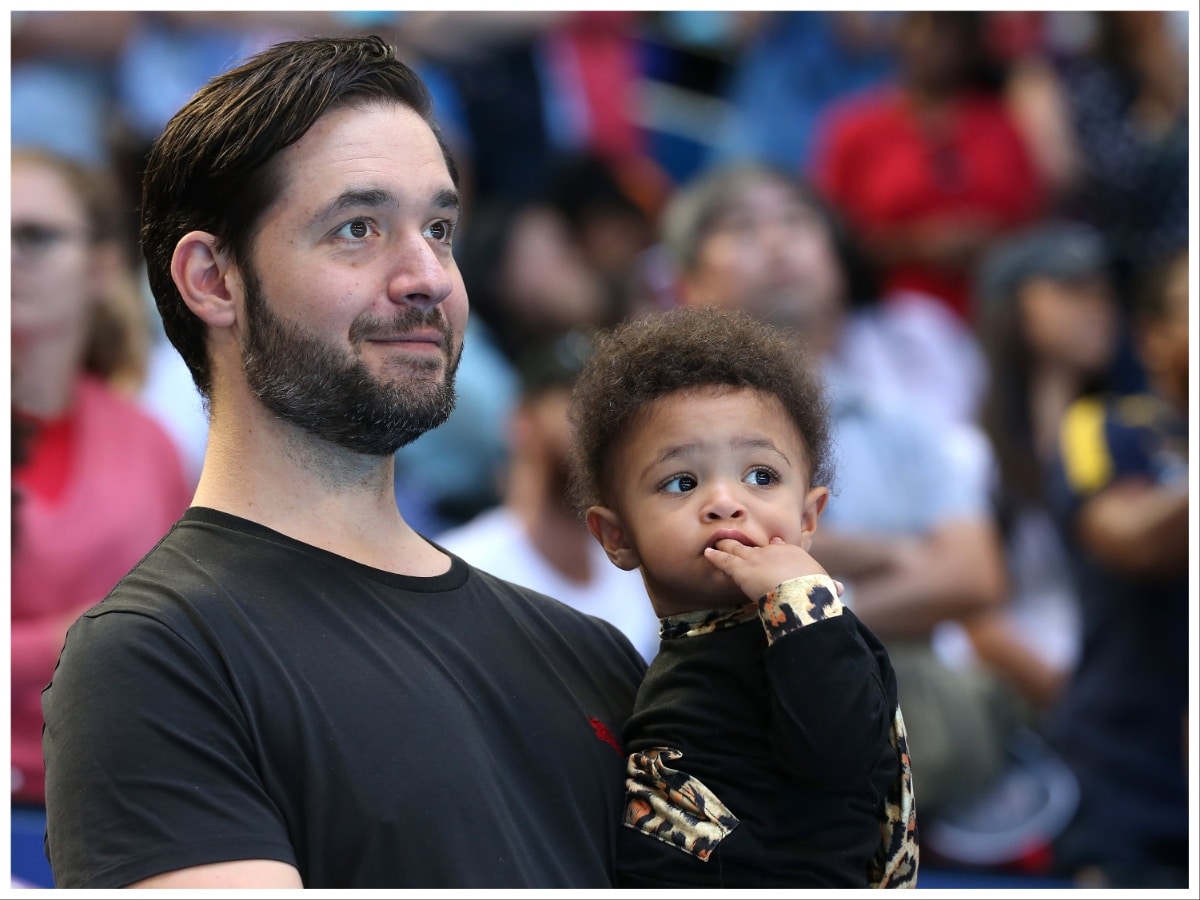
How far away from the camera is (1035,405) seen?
5629mm

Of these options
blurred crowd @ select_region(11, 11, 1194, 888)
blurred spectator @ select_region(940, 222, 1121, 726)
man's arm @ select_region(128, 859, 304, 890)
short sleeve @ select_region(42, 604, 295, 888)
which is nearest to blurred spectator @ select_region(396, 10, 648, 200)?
blurred crowd @ select_region(11, 11, 1194, 888)

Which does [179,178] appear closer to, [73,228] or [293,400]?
[293,400]

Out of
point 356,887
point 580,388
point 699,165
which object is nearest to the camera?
point 356,887

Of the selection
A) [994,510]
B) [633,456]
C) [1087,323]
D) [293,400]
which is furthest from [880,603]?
[293,400]

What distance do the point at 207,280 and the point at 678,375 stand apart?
69 cm

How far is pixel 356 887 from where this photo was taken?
181 centimetres

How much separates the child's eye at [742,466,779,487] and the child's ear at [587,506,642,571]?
0.68 ft

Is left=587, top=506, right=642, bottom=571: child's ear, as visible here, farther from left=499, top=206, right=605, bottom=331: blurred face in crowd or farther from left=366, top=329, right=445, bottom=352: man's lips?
left=499, top=206, right=605, bottom=331: blurred face in crowd

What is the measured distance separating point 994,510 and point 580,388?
308 cm

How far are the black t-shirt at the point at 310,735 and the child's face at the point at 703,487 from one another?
0.78ft

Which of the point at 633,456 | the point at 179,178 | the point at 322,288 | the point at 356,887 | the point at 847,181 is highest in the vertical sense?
the point at 847,181

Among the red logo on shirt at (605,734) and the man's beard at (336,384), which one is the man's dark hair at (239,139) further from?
the red logo on shirt at (605,734)

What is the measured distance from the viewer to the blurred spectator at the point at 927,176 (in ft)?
20.9

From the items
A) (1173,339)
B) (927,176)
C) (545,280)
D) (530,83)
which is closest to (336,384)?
(1173,339)
